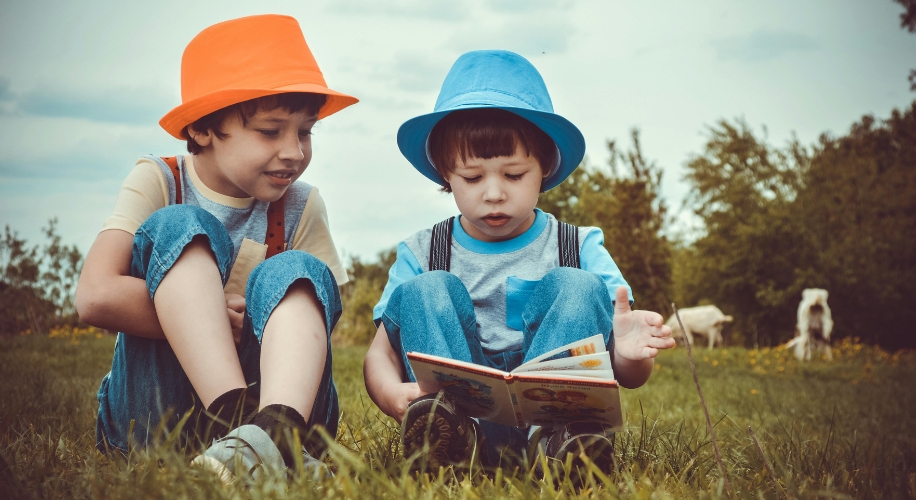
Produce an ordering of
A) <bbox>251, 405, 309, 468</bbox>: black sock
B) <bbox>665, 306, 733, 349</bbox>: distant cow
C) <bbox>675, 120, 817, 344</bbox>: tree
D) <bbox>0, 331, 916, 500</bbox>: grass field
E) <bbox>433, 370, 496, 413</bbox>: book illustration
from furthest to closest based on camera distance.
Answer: <bbox>675, 120, 817, 344</bbox>: tree
<bbox>665, 306, 733, 349</bbox>: distant cow
<bbox>433, 370, 496, 413</bbox>: book illustration
<bbox>251, 405, 309, 468</bbox>: black sock
<bbox>0, 331, 916, 500</bbox>: grass field

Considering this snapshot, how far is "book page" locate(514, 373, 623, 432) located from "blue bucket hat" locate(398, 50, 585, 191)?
881 millimetres

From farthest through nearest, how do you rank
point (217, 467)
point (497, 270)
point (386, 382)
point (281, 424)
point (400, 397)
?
point (497, 270) → point (386, 382) → point (400, 397) → point (281, 424) → point (217, 467)

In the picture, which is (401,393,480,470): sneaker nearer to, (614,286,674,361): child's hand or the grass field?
the grass field

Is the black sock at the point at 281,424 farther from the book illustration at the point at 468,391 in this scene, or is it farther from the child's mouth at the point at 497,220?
the child's mouth at the point at 497,220

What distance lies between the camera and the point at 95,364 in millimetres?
5246

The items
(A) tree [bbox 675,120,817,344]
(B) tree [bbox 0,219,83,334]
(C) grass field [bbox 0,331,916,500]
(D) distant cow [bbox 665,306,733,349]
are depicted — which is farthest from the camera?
(A) tree [bbox 675,120,817,344]

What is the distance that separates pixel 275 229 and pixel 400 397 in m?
0.76

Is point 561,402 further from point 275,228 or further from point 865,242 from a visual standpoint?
point 865,242

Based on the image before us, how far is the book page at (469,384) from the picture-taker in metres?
1.48

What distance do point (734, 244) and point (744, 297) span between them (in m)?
1.55

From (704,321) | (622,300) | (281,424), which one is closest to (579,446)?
(622,300)

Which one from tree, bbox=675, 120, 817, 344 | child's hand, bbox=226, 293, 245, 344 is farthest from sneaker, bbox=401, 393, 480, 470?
tree, bbox=675, 120, 817, 344

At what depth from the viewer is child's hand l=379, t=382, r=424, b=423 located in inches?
67.9

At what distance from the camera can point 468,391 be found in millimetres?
1589
